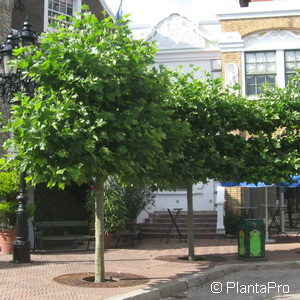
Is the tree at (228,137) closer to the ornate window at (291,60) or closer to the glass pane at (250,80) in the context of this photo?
the glass pane at (250,80)

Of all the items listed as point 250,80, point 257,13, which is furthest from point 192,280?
point 257,13

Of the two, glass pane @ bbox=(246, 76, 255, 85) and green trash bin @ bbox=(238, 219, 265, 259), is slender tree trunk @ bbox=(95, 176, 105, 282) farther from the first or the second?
glass pane @ bbox=(246, 76, 255, 85)

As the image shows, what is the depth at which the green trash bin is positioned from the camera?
11562 mm

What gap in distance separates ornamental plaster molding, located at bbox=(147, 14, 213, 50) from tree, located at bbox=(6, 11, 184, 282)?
11.8 metres

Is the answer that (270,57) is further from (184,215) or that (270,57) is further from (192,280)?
(192,280)

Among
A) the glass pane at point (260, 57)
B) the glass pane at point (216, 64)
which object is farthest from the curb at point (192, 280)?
the glass pane at point (216, 64)

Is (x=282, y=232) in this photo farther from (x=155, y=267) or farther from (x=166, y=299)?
(x=166, y=299)

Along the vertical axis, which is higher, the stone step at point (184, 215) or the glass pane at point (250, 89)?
the glass pane at point (250, 89)

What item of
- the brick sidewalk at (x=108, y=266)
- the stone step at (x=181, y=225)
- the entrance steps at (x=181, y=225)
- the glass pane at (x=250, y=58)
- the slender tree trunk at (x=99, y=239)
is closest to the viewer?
the brick sidewalk at (x=108, y=266)

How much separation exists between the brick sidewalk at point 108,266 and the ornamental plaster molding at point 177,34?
8527mm

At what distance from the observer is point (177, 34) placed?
66.6ft

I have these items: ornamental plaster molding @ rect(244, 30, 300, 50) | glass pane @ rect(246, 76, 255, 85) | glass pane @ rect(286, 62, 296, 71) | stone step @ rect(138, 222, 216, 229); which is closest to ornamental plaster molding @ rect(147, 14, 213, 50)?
ornamental plaster molding @ rect(244, 30, 300, 50)

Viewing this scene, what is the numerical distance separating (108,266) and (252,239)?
141 inches

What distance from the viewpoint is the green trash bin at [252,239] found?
37.9ft
